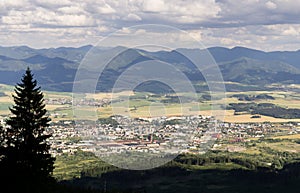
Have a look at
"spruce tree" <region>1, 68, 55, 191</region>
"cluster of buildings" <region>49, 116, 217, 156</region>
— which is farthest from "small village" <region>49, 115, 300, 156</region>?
"spruce tree" <region>1, 68, 55, 191</region>

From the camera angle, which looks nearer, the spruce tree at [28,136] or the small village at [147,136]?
the spruce tree at [28,136]

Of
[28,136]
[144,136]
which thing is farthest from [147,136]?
[28,136]

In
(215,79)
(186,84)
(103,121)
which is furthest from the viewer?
(215,79)

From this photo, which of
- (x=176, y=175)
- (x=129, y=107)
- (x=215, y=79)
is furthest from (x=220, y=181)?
(x=215, y=79)

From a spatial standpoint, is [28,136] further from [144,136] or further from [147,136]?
[147,136]

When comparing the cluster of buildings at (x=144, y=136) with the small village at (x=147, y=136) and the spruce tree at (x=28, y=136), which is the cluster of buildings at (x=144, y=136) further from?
the spruce tree at (x=28, y=136)

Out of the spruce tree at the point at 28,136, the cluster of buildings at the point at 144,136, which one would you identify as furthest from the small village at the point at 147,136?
the spruce tree at the point at 28,136

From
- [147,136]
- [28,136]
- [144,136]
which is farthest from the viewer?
[147,136]

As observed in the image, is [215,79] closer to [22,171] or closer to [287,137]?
[287,137]
